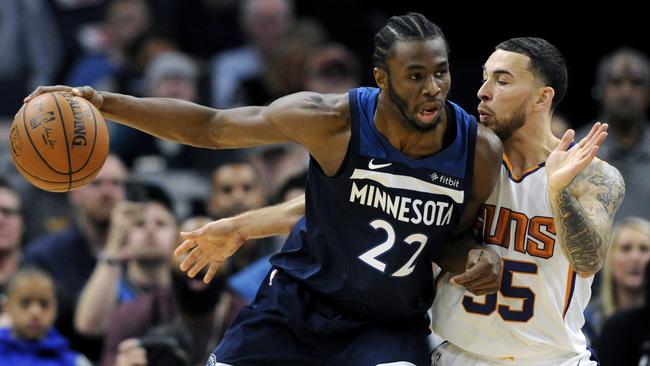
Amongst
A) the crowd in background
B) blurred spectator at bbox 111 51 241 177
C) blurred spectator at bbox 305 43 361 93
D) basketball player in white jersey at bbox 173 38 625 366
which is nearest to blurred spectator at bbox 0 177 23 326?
the crowd in background

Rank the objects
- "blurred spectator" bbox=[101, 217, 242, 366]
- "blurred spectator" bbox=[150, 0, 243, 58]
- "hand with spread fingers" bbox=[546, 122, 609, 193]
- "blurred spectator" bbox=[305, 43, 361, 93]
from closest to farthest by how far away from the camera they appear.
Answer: "hand with spread fingers" bbox=[546, 122, 609, 193], "blurred spectator" bbox=[101, 217, 242, 366], "blurred spectator" bbox=[305, 43, 361, 93], "blurred spectator" bbox=[150, 0, 243, 58]

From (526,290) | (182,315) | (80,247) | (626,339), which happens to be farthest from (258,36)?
(526,290)

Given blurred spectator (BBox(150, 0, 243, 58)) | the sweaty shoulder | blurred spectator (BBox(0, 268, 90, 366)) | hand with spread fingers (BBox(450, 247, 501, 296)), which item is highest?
the sweaty shoulder

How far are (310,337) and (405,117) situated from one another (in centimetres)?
115

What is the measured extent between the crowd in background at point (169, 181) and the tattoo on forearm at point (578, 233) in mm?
2562

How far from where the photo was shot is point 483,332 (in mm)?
5902

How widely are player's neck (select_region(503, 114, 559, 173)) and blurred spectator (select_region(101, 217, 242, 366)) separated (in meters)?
2.98

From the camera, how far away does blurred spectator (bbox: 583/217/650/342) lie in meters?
8.52

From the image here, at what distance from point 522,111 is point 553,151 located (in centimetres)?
35

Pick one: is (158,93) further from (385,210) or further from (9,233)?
(385,210)

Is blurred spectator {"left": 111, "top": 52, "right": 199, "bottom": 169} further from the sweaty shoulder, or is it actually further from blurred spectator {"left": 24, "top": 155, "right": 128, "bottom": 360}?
the sweaty shoulder

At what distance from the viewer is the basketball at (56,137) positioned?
18.2 ft

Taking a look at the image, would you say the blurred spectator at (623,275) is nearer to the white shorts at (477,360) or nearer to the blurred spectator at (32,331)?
the white shorts at (477,360)

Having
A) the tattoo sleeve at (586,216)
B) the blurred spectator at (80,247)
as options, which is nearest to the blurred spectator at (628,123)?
the blurred spectator at (80,247)
